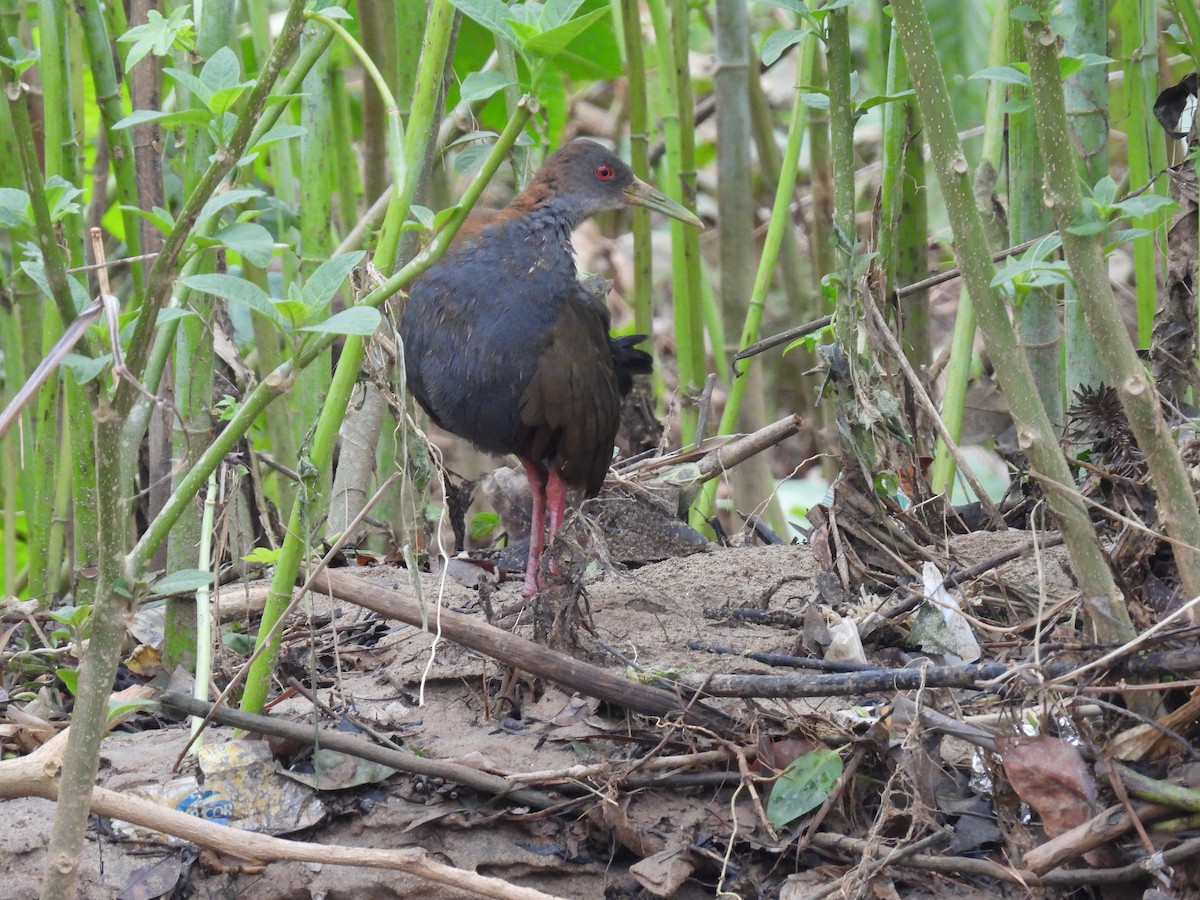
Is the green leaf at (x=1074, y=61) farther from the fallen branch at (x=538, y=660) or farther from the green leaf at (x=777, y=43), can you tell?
the fallen branch at (x=538, y=660)

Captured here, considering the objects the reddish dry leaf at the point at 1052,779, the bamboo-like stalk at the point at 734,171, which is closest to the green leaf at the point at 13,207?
the reddish dry leaf at the point at 1052,779

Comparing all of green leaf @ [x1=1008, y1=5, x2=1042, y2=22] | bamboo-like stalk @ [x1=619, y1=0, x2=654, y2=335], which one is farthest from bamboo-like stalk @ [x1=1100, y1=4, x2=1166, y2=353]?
bamboo-like stalk @ [x1=619, y1=0, x2=654, y2=335]

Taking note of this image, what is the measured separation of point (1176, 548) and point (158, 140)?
192 cm

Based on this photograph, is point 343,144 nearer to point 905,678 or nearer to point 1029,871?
point 905,678

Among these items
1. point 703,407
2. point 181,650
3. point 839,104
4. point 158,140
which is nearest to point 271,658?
point 181,650

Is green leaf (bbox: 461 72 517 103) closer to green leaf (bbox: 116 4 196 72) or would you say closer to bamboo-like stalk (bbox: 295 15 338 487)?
green leaf (bbox: 116 4 196 72)

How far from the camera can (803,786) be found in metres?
1.69

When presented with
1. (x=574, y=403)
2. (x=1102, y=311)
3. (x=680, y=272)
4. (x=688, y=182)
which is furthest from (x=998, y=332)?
(x=688, y=182)

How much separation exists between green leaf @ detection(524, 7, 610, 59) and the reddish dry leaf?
1.01 meters

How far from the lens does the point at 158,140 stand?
2.33 meters

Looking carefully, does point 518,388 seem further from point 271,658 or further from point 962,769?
point 962,769

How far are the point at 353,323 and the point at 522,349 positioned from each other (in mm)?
1669

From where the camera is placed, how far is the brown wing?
289cm

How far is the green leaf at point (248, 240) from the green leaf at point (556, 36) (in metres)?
Result: 0.37
